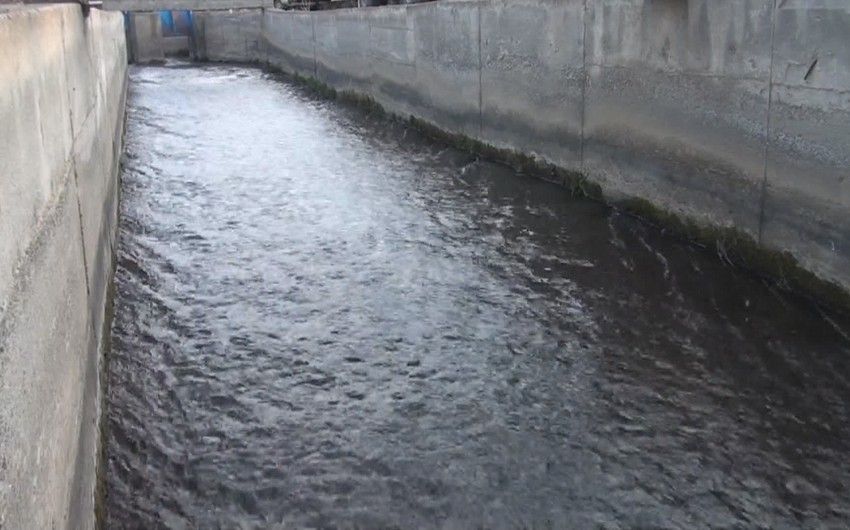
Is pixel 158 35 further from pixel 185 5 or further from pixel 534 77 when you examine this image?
pixel 534 77

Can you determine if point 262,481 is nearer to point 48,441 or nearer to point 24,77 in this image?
point 48,441

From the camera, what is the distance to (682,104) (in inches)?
308

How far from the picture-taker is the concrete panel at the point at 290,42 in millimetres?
22906

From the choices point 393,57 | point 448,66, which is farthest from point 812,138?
point 393,57

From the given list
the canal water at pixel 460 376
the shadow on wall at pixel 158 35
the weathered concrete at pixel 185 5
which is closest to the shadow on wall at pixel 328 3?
the shadow on wall at pixel 158 35

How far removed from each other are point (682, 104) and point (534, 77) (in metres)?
2.95

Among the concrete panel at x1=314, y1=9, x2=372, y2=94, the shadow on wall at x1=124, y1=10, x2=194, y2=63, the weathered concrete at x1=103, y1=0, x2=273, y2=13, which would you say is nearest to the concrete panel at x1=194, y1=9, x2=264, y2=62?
the shadow on wall at x1=124, y1=10, x2=194, y2=63

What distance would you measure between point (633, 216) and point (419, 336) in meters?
3.37

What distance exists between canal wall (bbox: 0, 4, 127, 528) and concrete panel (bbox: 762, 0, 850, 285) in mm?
4968

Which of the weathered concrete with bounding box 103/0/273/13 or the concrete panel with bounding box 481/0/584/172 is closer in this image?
the concrete panel with bounding box 481/0/584/172

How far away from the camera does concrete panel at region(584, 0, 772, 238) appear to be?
6.95 m

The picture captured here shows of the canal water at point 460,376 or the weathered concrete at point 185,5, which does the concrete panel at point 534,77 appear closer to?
the canal water at point 460,376

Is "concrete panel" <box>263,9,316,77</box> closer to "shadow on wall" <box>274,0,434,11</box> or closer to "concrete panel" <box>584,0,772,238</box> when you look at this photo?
"shadow on wall" <box>274,0,434,11</box>

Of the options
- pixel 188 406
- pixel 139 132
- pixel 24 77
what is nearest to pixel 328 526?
pixel 188 406
